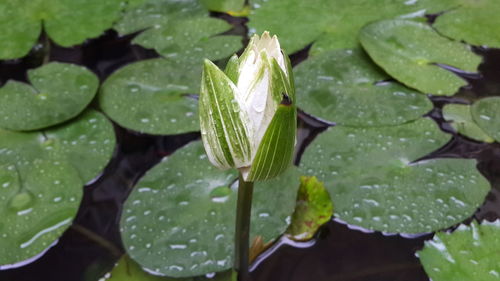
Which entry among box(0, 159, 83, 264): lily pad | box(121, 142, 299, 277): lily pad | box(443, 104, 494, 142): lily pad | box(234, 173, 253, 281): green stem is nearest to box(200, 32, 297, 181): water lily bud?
box(234, 173, 253, 281): green stem

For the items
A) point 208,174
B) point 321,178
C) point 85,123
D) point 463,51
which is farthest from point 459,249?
point 85,123

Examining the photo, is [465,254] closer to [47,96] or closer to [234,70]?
[234,70]

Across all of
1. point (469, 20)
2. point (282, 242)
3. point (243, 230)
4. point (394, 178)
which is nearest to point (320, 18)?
point (469, 20)

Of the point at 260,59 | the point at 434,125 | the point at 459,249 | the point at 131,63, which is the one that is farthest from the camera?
the point at 131,63

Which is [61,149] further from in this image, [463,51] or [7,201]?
[463,51]

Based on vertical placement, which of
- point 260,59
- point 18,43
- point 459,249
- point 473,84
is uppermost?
point 260,59

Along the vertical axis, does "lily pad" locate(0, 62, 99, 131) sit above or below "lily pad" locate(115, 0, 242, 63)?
below

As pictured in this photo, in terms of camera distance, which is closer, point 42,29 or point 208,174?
point 208,174

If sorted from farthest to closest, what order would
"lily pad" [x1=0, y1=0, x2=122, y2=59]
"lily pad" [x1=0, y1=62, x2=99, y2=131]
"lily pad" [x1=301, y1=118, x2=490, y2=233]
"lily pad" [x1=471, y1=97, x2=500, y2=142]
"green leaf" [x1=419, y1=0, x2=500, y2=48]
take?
"lily pad" [x1=0, y1=0, x2=122, y2=59]
"green leaf" [x1=419, y1=0, x2=500, y2=48]
"lily pad" [x1=0, y1=62, x2=99, y2=131]
"lily pad" [x1=471, y1=97, x2=500, y2=142]
"lily pad" [x1=301, y1=118, x2=490, y2=233]

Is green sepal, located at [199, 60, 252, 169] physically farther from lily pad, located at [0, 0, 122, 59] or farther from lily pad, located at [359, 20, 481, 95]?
lily pad, located at [0, 0, 122, 59]
